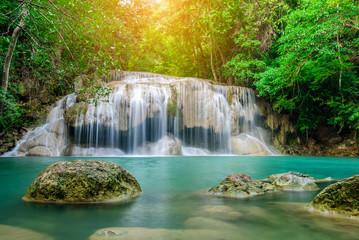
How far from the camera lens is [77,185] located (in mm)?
3236

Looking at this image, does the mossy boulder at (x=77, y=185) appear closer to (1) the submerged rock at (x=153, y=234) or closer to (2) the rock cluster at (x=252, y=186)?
(1) the submerged rock at (x=153, y=234)

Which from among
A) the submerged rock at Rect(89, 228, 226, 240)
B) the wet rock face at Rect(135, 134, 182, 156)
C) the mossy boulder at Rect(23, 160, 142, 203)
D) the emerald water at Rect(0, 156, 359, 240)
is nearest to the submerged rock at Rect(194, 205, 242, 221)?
the emerald water at Rect(0, 156, 359, 240)

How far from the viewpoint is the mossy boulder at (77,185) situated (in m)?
3.18

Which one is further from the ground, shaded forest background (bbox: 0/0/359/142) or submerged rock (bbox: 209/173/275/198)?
shaded forest background (bbox: 0/0/359/142)

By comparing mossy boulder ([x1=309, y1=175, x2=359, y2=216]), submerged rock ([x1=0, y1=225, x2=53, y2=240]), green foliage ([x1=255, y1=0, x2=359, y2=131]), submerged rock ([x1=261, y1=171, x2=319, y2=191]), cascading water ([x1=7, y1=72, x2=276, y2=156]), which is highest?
green foliage ([x1=255, y1=0, x2=359, y2=131])

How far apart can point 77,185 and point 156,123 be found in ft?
38.9

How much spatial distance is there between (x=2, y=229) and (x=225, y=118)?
50.4 feet

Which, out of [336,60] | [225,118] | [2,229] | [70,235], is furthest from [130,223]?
[336,60]

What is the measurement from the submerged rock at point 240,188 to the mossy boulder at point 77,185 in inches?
62.3

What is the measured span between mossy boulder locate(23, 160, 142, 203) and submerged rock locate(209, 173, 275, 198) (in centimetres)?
158

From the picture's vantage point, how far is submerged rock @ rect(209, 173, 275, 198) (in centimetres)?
376

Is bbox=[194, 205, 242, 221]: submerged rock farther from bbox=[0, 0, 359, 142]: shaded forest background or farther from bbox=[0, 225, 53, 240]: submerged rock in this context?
bbox=[0, 0, 359, 142]: shaded forest background

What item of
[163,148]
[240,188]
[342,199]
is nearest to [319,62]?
[163,148]

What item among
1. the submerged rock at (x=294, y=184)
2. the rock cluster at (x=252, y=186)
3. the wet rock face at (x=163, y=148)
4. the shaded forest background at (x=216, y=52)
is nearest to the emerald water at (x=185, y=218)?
the rock cluster at (x=252, y=186)
